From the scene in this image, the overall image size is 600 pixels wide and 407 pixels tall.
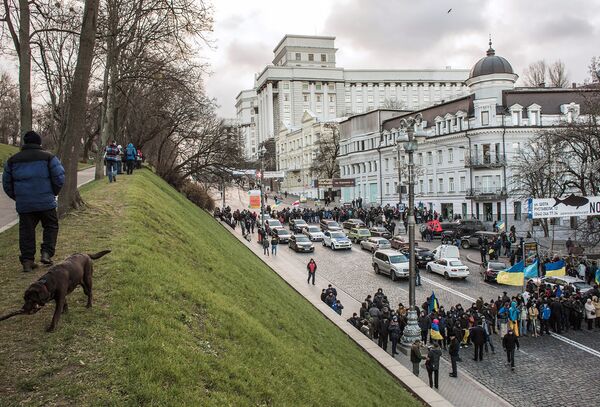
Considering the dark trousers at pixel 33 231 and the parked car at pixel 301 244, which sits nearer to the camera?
the dark trousers at pixel 33 231

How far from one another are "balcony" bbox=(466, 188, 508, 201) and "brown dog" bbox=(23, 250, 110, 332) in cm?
5125

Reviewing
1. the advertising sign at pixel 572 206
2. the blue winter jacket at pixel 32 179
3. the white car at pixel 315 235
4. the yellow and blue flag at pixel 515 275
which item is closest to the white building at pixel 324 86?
the white car at pixel 315 235

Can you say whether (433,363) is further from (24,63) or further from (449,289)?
(449,289)

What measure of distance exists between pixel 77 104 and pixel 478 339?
15.2m

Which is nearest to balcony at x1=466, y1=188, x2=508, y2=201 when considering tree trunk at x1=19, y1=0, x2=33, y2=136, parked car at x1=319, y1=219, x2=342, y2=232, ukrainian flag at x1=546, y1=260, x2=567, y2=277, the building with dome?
the building with dome

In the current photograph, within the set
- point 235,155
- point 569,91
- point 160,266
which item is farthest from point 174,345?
point 569,91

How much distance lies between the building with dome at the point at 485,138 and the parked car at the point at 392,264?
53.9ft

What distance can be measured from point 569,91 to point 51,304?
57985mm

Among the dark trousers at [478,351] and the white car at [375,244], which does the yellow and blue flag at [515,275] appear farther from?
the white car at [375,244]

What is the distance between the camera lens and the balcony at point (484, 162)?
53.9 metres

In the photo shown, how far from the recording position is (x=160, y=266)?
10344mm

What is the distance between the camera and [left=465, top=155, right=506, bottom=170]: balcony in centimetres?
5394

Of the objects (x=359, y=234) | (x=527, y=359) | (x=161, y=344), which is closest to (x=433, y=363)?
(x=527, y=359)

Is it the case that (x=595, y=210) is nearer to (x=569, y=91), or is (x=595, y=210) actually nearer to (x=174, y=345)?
(x=174, y=345)
